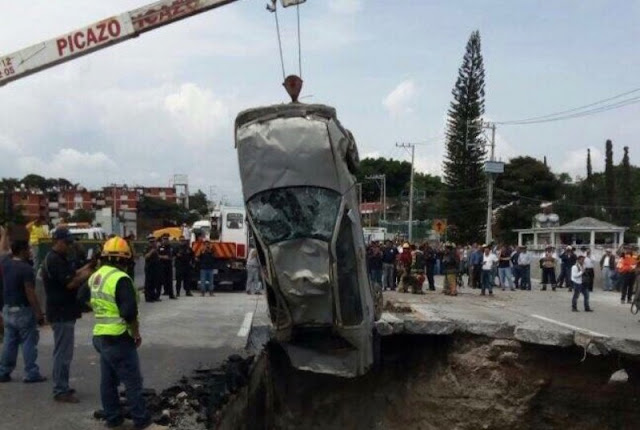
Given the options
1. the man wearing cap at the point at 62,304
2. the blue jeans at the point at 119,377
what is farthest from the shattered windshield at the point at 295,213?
the man wearing cap at the point at 62,304

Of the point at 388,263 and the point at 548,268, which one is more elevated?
the point at 388,263

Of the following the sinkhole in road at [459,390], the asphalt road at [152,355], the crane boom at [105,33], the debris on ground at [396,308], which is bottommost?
the sinkhole in road at [459,390]

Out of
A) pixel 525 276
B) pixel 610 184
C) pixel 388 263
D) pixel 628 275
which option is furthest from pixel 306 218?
pixel 610 184

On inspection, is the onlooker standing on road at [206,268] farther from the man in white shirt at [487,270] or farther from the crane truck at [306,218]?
the crane truck at [306,218]

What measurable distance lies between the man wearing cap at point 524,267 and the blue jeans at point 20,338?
25021 mm

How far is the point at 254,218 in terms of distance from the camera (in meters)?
7.73

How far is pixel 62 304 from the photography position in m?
8.47

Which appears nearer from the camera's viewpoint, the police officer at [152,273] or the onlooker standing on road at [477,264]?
the police officer at [152,273]

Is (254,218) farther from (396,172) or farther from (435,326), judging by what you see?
(396,172)

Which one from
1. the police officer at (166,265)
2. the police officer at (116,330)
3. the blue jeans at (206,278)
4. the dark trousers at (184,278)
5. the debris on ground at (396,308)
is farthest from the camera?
the blue jeans at (206,278)

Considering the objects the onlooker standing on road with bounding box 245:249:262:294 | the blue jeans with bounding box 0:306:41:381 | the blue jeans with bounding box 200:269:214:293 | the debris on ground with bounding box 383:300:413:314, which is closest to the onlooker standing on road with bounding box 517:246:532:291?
the onlooker standing on road with bounding box 245:249:262:294

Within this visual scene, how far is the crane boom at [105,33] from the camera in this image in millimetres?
13766

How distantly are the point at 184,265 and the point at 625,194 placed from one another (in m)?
66.1

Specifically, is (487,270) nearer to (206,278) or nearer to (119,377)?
(206,278)
